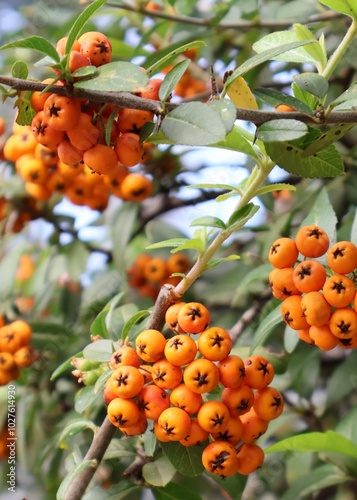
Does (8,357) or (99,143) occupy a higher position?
(99,143)

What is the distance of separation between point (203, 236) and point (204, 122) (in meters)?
0.30

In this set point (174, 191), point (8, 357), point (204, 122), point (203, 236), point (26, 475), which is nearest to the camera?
point (204, 122)

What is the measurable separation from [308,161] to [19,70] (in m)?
0.44

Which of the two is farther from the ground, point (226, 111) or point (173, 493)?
point (226, 111)

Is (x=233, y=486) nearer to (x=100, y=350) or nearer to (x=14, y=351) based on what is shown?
(x=100, y=350)

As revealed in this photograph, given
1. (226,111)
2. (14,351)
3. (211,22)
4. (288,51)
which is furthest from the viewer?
(211,22)

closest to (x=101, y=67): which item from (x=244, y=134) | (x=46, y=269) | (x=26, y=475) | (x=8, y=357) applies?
(x=244, y=134)

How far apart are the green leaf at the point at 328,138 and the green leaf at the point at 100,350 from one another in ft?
1.49

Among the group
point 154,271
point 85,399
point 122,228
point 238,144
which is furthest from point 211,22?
point 85,399

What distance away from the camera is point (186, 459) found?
1.06m

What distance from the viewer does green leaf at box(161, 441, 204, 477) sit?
1.05 meters

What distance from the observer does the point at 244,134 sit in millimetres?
1078

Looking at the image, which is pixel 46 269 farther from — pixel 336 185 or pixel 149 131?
pixel 149 131

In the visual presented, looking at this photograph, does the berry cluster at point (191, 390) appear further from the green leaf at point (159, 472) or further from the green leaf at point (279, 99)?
the green leaf at point (279, 99)
